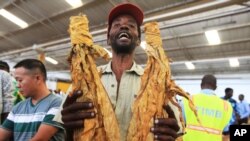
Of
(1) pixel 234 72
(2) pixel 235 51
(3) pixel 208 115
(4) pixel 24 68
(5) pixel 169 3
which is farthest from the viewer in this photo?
(1) pixel 234 72

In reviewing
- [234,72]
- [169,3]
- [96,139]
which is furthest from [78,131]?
[234,72]

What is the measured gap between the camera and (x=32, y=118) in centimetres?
252

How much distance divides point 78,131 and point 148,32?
19.4 inches

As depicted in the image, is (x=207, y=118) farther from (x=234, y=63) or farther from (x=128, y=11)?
(x=234, y=63)

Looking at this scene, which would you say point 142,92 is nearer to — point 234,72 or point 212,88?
point 212,88

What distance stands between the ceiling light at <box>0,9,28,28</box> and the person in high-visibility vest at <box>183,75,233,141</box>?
350 inches

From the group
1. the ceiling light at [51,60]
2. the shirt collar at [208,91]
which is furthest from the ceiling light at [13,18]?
the shirt collar at [208,91]

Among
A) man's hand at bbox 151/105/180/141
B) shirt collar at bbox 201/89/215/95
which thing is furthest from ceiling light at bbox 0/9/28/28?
man's hand at bbox 151/105/180/141

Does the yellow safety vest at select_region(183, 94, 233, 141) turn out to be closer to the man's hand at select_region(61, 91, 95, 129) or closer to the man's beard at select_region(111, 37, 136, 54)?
the man's beard at select_region(111, 37, 136, 54)

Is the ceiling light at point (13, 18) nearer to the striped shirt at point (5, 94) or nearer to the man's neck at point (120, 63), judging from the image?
the striped shirt at point (5, 94)

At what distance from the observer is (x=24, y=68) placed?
9.30ft

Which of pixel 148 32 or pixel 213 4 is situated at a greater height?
pixel 213 4

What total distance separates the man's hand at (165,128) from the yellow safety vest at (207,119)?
7.34ft

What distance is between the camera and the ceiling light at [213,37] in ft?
33.4
